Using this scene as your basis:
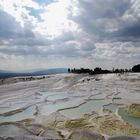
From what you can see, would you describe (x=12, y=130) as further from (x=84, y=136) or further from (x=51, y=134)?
(x=84, y=136)

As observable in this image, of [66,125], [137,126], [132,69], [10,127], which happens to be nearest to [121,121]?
[137,126]

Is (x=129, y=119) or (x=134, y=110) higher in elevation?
(x=134, y=110)

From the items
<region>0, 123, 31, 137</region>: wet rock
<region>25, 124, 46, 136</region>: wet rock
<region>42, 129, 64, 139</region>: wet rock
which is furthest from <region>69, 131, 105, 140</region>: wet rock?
<region>0, 123, 31, 137</region>: wet rock

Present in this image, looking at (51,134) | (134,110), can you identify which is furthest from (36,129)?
(134,110)

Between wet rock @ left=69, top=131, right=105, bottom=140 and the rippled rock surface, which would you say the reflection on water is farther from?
wet rock @ left=69, top=131, right=105, bottom=140

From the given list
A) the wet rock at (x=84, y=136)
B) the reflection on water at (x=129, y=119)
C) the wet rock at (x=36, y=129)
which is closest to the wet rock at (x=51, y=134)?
the wet rock at (x=36, y=129)

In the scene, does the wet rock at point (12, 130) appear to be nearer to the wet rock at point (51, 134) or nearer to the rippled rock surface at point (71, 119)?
the rippled rock surface at point (71, 119)

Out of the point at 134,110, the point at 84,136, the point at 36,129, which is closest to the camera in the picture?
the point at 84,136

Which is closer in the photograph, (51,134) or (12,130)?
(51,134)

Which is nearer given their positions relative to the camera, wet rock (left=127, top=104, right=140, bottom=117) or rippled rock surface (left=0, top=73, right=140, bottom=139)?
rippled rock surface (left=0, top=73, right=140, bottom=139)

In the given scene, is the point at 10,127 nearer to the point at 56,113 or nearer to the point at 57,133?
the point at 57,133

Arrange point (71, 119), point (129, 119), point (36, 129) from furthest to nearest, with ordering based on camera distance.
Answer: point (129, 119) < point (71, 119) < point (36, 129)
